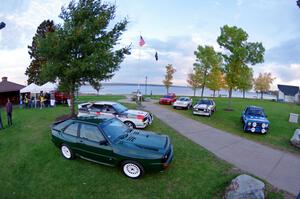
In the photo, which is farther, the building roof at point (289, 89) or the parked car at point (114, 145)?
the building roof at point (289, 89)

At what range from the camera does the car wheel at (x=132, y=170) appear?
6.01 meters

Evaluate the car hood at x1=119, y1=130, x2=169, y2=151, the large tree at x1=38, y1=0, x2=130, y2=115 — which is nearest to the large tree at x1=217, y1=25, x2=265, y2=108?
the large tree at x1=38, y1=0, x2=130, y2=115

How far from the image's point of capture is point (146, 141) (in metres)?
6.51

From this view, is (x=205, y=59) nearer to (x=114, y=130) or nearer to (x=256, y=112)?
(x=256, y=112)

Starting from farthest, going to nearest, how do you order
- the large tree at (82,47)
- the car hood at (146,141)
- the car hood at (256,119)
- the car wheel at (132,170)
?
the car hood at (256,119) → the large tree at (82,47) → the car hood at (146,141) → the car wheel at (132,170)

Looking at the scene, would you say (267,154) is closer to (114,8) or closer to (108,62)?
(108,62)

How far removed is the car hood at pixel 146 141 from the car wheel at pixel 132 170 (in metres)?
0.57

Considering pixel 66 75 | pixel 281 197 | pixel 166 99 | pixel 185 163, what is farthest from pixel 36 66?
pixel 281 197

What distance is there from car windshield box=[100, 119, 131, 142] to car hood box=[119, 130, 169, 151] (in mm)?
225

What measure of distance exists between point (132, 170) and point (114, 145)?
3.11 feet

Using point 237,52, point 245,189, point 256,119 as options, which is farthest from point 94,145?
point 237,52

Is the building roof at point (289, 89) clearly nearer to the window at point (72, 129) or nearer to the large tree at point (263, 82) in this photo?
the large tree at point (263, 82)

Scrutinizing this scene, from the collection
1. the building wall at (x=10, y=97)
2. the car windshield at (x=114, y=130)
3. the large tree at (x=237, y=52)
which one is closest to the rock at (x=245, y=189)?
the car windshield at (x=114, y=130)

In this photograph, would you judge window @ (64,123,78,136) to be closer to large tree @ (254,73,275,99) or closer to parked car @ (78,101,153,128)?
parked car @ (78,101,153,128)
